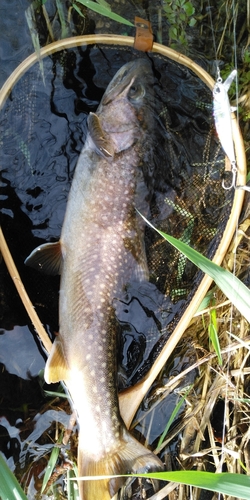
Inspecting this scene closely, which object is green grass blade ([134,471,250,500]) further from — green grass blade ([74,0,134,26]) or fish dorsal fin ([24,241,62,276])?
green grass blade ([74,0,134,26])

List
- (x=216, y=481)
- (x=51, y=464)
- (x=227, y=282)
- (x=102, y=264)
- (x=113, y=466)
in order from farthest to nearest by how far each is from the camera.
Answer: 1. (x=51, y=464)
2. (x=102, y=264)
3. (x=113, y=466)
4. (x=227, y=282)
5. (x=216, y=481)

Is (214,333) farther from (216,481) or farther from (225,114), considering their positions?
(225,114)

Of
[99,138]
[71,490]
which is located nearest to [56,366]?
[71,490]

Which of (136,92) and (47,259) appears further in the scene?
(136,92)

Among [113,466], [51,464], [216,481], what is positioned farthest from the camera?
[51,464]

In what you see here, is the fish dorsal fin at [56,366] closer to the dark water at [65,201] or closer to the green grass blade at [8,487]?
the dark water at [65,201]

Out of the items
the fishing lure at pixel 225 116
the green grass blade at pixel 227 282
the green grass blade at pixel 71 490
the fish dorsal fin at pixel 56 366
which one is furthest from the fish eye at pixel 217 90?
the green grass blade at pixel 71 490

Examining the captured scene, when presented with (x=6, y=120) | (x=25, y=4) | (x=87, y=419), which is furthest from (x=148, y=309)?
(x=25, y=4)
